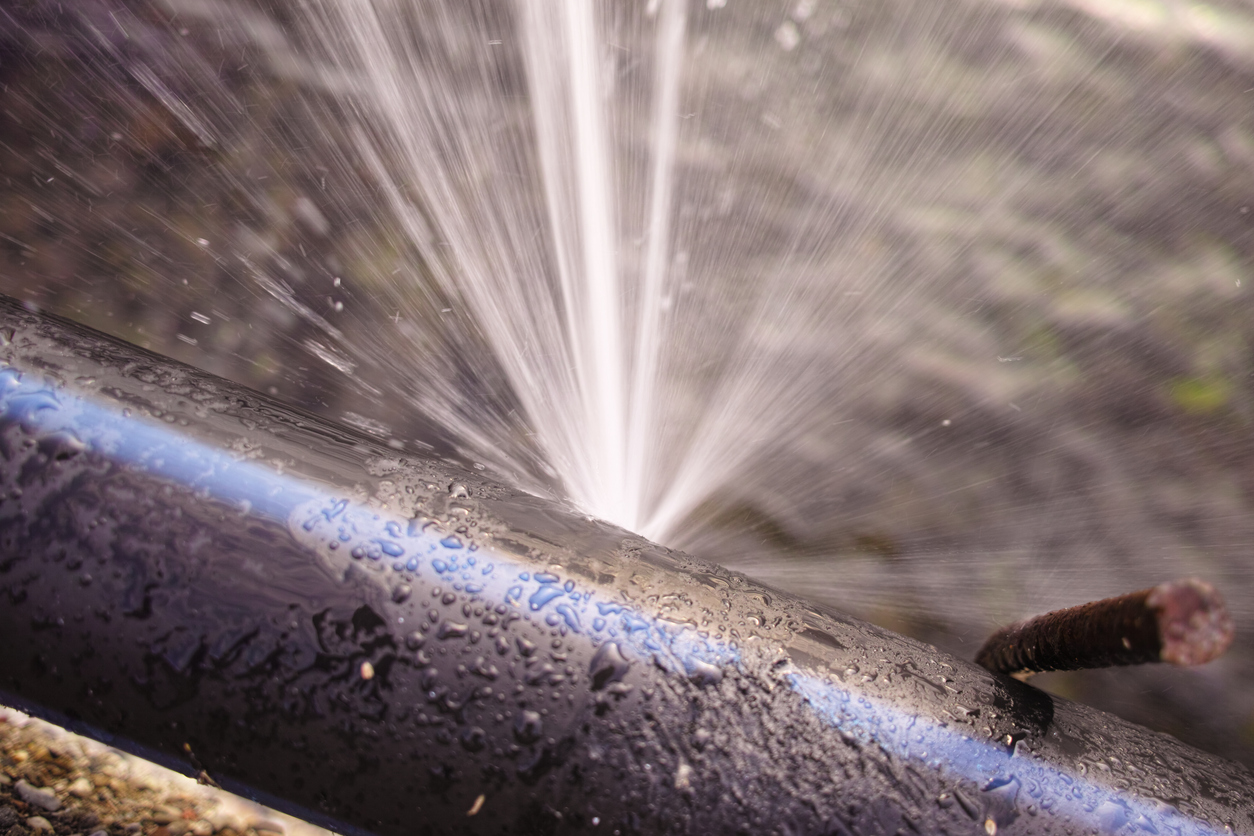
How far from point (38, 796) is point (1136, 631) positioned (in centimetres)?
120

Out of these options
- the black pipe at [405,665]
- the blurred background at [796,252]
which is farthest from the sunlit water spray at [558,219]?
the black pipe at [405,665]

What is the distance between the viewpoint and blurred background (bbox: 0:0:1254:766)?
1.51 m

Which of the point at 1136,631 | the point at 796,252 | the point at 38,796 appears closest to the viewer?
the point at 1136,631

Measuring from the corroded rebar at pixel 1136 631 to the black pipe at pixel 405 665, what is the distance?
0.09m

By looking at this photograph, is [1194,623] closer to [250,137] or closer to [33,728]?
[33,728]

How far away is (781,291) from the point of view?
157cm

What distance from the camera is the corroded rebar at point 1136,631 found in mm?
581

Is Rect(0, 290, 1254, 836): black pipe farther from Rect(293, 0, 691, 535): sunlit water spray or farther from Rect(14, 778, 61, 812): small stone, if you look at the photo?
Rect(293, 0, 691, 535): sunlit water spray

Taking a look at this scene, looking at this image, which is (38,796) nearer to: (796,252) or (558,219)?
(558,219)

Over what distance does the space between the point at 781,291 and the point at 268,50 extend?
1041mm

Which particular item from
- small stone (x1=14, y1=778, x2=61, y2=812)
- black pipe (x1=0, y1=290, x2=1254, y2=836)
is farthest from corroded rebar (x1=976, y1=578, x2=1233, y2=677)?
small stone (x1=14, y1=778, x2=61, y2=812)

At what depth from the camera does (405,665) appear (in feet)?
2.36

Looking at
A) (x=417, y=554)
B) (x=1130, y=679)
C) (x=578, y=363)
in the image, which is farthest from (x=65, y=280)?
(x=1130, y=679)

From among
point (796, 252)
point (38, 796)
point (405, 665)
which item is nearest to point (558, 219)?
point (796, 252)
